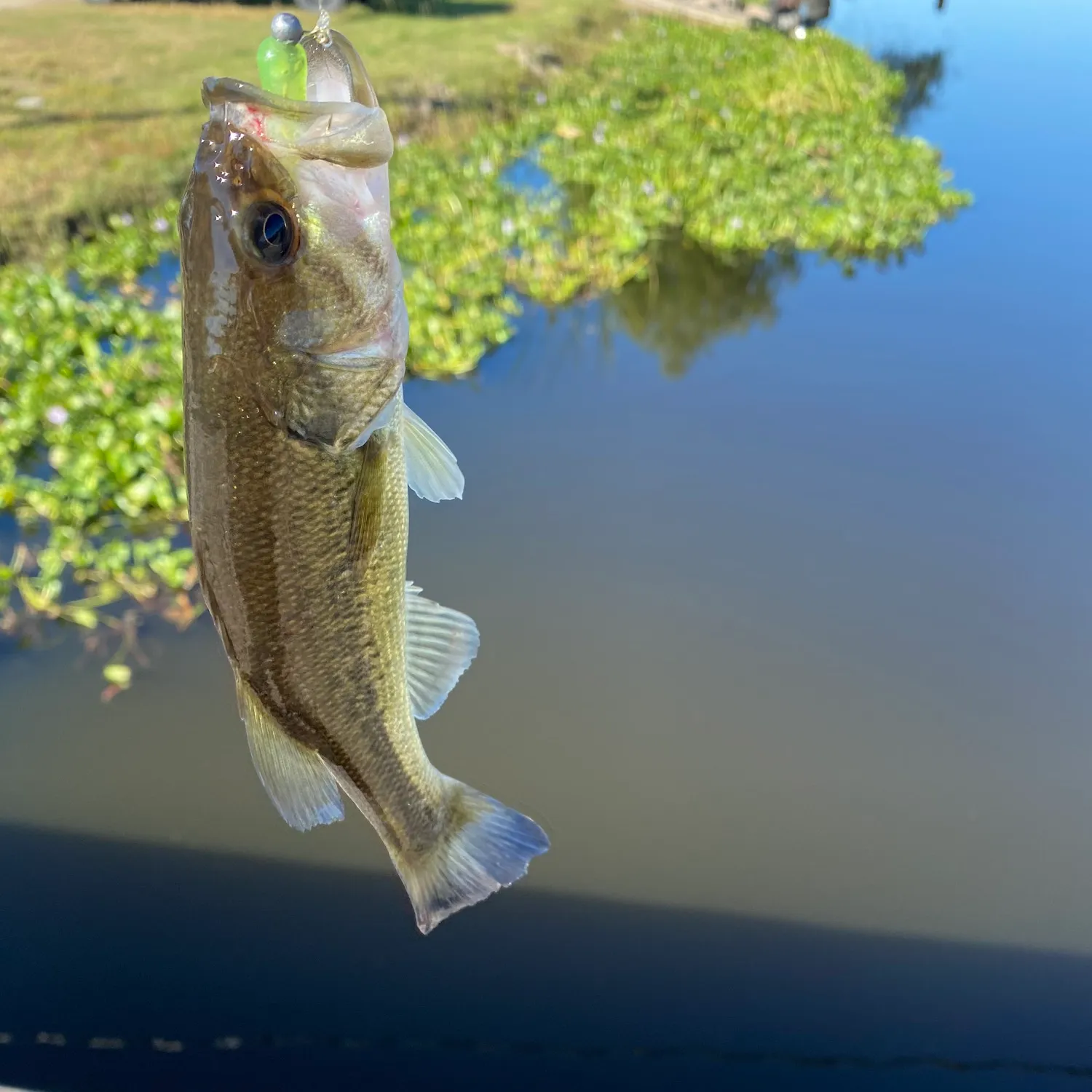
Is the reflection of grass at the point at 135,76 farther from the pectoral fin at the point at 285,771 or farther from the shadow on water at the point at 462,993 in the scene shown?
the pectoral fin at the point at 285,771

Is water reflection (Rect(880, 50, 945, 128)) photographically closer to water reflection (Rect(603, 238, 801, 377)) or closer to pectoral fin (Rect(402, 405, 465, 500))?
water reflection (Rect(603, 238, 801, 377))

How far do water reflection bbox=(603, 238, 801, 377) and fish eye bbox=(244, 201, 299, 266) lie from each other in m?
4.07

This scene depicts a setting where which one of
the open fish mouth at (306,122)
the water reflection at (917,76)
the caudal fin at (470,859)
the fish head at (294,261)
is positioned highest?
the water reflection at (917,76)

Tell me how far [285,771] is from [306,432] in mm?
452

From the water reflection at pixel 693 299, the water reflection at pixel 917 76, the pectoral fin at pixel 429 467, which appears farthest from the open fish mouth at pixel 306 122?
the water reflection at pixel 917 76

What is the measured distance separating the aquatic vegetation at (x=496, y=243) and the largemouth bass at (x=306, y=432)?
2.32 meters

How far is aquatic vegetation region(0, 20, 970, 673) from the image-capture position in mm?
3391

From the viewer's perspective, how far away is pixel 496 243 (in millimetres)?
5730

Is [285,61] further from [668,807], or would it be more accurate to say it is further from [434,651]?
[668,807]

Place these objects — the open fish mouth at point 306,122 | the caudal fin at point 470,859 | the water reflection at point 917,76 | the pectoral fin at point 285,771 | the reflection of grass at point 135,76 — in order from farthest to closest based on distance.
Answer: the water reflection at point 917,76
the reflection of grass at point 135,76
the caudal fin at point 470,859
the pectoral fin at point 285,771
the open fish mouth at point 306,122

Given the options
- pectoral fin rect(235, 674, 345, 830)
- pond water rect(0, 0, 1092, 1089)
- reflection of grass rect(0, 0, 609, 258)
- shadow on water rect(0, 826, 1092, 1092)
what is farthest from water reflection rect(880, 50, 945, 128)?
pectoral fin rect(235, 674, 345, 830)

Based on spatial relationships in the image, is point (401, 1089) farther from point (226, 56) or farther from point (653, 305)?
point (226, 56)

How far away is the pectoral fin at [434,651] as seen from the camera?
1.23 meters

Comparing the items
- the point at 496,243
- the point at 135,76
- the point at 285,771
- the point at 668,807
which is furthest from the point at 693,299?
the point at 135,76
